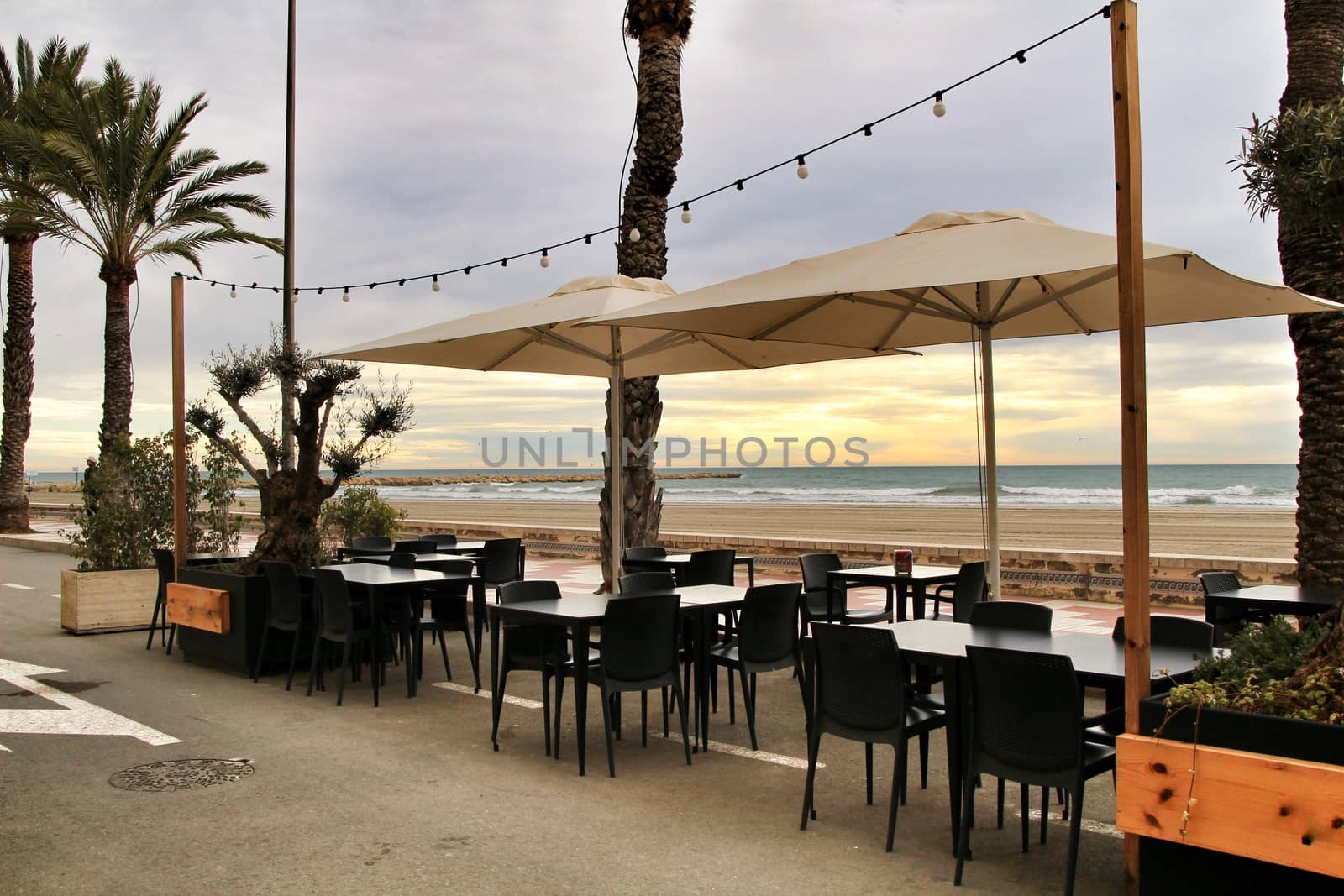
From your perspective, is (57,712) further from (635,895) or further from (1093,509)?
(1093,509)

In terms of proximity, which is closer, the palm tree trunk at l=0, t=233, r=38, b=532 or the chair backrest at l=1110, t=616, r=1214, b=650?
the chair backrest at l=1110, t=616, r=1214, b=650

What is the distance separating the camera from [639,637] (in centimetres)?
512

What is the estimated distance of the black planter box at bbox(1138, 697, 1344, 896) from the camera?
2773 mm

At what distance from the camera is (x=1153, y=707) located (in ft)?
10.2

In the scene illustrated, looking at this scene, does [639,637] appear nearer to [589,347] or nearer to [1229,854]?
[1229,854]

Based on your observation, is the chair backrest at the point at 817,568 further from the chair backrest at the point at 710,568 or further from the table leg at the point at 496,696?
the table leg at the point at 496,696

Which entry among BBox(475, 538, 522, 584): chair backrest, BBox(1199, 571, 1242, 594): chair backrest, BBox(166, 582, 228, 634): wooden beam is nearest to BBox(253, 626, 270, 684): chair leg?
BBox(166, 582, 228, 634): wooden beam

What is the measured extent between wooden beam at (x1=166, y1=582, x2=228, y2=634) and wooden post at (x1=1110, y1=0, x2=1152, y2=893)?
21.4 feet

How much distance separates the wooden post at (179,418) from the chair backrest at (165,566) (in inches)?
9.3

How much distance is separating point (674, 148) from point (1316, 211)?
8018mm

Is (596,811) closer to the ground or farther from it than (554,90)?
closer to the ground

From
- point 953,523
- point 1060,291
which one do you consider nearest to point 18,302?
point 1060,291

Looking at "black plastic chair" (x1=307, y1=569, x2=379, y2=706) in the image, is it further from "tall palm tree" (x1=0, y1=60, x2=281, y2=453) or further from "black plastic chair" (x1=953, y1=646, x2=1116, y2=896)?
"tall palm tree" (x1=0, y1=60, x2=281, y2=453)

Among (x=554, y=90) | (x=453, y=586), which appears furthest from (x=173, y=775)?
(x=554, y=90)
